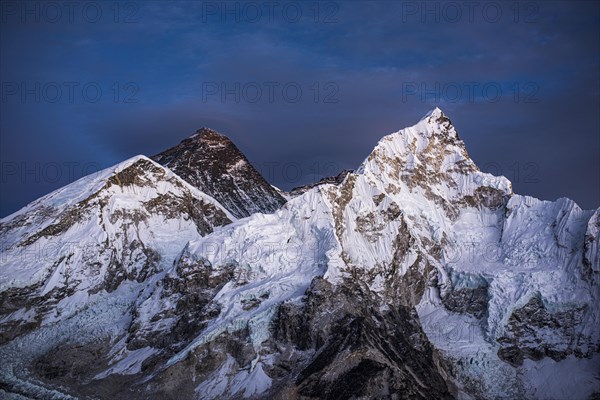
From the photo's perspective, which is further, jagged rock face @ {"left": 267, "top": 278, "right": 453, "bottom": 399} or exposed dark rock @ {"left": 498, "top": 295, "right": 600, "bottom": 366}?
exposed dark rock @ {"left": 498, "top": 295, "right": 600, "bottom": 366}

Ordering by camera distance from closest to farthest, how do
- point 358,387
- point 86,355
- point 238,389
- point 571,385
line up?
1. point 358,387
2. point 238,389
3. point 571,385
4. point 86,355

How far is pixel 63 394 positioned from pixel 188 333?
99.8 feet

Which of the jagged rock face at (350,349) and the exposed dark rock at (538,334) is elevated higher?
the exposed dark rock at (538,334)

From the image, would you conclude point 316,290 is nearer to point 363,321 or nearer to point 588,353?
point 363,321

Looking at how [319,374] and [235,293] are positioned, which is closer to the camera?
[319,374]

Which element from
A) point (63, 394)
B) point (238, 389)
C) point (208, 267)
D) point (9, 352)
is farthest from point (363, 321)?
point (9, 352)

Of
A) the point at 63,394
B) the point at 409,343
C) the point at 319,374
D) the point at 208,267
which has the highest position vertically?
the point at 208,267

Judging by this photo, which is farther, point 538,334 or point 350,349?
point 538,334

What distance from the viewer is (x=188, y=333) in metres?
185

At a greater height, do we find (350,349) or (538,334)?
(538,334)

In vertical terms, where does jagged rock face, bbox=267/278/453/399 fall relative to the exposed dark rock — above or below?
below

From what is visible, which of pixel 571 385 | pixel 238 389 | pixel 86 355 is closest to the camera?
pixel 238 389

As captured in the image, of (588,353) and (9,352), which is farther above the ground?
(588,353)

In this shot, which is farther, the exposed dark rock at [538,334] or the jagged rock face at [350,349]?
the exposed dark rock at [538,334]
